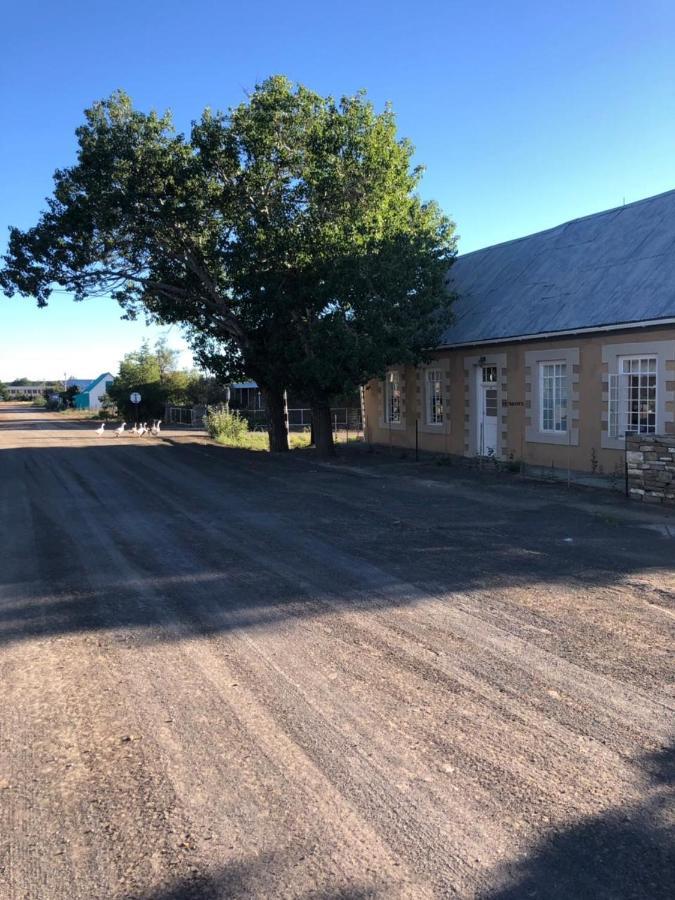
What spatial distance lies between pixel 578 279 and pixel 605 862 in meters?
15.7

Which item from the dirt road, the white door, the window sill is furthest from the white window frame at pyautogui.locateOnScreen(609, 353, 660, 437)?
the dirt road

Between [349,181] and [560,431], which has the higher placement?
[349,181]

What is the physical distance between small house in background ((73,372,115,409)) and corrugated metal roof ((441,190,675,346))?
7959 cm

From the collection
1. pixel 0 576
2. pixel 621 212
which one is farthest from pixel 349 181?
pixel 0 576

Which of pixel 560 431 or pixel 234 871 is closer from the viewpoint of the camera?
pixel 234 871

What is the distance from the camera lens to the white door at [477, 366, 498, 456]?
19.0 m

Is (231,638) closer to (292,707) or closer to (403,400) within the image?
(292,707)

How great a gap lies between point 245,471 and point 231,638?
12.8 metres

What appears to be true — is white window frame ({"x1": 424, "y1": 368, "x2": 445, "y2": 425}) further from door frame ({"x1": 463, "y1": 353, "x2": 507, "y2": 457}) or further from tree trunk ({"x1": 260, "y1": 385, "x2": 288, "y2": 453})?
tree trunk ({"x1": 260, "y1": 385, "x2": 288, "y2": 453})

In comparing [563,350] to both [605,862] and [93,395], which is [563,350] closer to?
[605,862]

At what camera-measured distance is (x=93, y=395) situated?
95.0 metres

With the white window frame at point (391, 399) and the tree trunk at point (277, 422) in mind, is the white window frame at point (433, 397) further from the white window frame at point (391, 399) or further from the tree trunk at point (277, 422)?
the tree trunk at point (277, 422)

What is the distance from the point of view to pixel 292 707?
4.41m

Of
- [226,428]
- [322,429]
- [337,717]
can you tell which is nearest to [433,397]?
[322,429]
